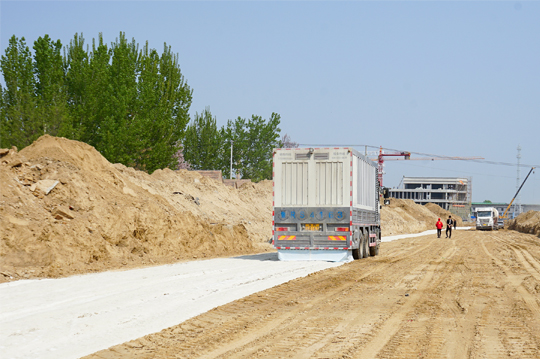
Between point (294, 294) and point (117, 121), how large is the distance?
33445 millimetres

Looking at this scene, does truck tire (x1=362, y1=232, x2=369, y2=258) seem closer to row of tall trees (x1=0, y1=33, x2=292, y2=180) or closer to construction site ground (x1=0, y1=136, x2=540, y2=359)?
construction site ground (x1=0, y1=136, x2=540, y2=359)

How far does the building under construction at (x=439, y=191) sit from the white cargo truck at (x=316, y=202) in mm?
170714

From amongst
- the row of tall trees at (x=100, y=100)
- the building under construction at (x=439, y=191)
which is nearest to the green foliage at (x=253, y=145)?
the row of tall trees at (x=100, y=100)

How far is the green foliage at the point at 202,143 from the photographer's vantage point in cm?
7275

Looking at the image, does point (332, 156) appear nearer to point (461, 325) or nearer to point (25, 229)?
point (25, 229)

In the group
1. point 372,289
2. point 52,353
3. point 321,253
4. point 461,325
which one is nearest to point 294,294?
point 372,289

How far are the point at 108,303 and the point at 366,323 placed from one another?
495 cm

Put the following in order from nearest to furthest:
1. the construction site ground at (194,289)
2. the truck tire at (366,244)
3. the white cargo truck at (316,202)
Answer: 1. the construction site ground at (194,289)
2. the white cargo truck at (316,202)
3. the truck tire at (366,244)

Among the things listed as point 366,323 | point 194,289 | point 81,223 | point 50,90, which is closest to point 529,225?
point 50,90

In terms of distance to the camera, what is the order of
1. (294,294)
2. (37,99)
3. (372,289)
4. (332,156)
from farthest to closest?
(37,99) → (332,156) → (372,289) → (294,294)

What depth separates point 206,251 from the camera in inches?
973

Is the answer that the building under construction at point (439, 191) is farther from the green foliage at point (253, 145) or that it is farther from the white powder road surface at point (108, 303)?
the white powder road surface at point (108, 303)

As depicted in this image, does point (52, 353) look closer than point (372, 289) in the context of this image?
Yes

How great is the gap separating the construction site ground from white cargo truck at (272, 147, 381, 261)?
84cm
